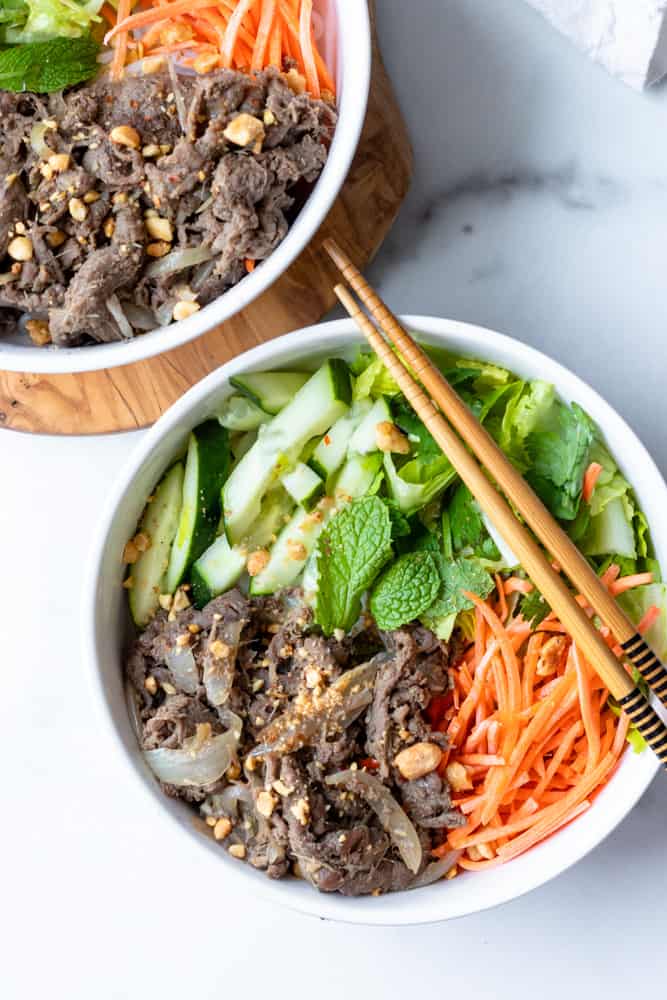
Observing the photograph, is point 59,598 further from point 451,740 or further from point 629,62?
point 629,62

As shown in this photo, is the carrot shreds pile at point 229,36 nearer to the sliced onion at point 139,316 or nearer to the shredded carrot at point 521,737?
the sliced onion at point 139,316

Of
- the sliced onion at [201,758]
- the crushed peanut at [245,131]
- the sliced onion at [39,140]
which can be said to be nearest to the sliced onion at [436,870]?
the sliced onion at [201,758]

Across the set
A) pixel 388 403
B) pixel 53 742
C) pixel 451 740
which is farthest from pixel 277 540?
pixel 53 742

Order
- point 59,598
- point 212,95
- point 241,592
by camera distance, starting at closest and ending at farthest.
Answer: point 212,95, point 241,592, point 59,598

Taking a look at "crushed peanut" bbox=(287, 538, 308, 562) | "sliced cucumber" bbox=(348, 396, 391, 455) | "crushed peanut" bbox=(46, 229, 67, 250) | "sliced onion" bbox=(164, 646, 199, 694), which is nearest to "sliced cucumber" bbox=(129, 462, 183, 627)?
"sliced onion" bbox=(164, 646, 199, 694)

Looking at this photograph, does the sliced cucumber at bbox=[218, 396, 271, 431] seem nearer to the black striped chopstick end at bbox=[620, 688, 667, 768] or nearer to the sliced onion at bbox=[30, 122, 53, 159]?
the sliced onion at bbox=[30, 122, 53, 159]

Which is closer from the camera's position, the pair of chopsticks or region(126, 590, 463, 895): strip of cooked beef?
the pair of chopsticks
